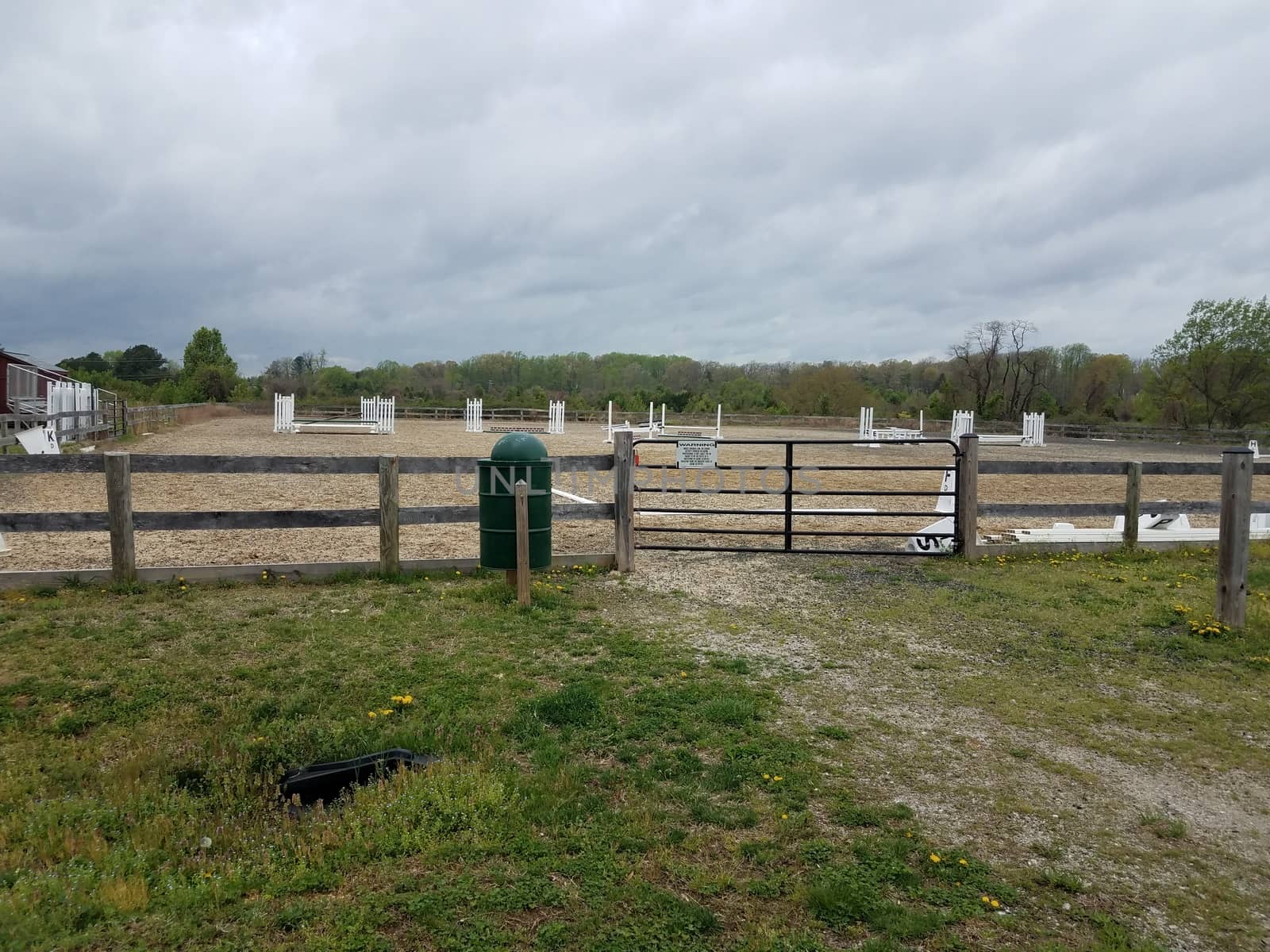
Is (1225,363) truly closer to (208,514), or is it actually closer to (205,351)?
(208,514)

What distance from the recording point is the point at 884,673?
16.3 ft

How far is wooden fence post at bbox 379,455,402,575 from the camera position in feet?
23.1

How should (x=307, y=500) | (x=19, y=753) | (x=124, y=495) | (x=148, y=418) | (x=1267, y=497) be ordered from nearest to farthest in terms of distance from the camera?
(x=19, y=753)
(x=124, y=495)
(x=307, y=500)
(x=1267, y=497)
(x=148, y=418)

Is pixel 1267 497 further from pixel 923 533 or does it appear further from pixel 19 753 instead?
pixel 19 753

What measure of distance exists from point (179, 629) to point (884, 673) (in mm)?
4598

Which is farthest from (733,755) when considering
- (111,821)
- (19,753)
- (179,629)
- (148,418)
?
(148,418)

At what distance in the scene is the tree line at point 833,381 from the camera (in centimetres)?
5322

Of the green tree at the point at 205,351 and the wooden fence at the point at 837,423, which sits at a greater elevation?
the green tree at the point at 205,351

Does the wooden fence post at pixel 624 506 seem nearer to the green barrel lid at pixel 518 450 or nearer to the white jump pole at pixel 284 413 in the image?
the green barrel lid at pixel 518 450

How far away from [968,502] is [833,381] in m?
63.4

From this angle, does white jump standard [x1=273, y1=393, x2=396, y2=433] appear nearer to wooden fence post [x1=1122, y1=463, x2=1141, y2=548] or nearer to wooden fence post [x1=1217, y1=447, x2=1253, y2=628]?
wooden fence post [x1=1122, y1=463, x2=1141, y2=548]

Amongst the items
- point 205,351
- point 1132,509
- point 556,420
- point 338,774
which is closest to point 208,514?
point 338,774

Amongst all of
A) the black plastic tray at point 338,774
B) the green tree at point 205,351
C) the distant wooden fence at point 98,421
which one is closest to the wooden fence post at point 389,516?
the black plastic tray at point 338,774

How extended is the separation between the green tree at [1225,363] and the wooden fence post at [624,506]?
55.6m
